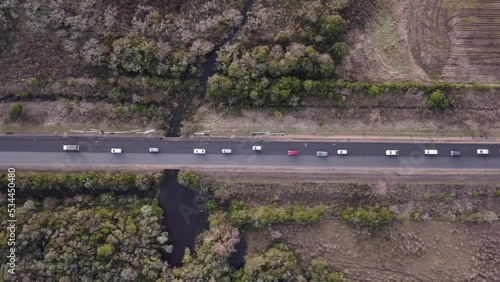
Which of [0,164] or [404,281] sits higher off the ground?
[0,164]

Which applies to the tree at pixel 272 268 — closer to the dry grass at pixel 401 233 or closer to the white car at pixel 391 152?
the dry grass at pixel 401 233

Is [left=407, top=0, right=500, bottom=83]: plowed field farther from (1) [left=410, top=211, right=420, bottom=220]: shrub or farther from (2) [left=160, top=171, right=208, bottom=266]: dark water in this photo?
(2) [left=160, top=171, right=208, bottom=266]: dark water

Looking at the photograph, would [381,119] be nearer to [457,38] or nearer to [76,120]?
[457,38]

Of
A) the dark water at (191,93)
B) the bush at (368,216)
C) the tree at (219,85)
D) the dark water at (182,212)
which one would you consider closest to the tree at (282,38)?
the dark water at (191,93)

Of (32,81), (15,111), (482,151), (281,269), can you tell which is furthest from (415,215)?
(15,111)

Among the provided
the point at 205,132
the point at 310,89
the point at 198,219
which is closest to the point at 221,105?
the point at 205,132

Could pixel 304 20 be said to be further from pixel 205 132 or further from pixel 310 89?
pixel 205 132
